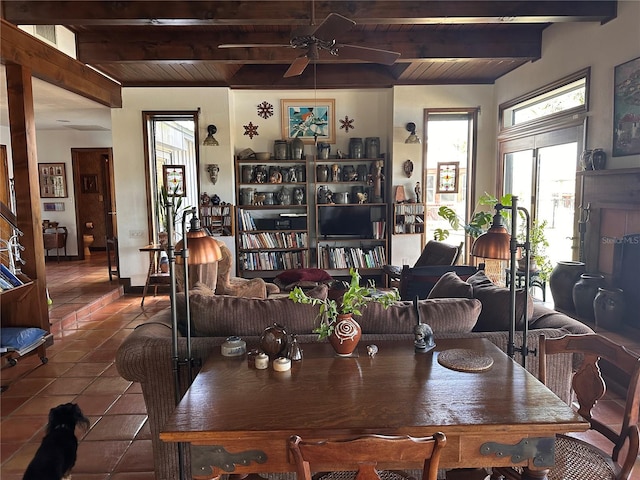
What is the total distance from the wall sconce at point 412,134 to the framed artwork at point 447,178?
60cm

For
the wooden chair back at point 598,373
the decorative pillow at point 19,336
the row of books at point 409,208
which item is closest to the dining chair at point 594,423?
the wooden chair back at point 598,373

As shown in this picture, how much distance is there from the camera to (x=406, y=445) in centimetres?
106

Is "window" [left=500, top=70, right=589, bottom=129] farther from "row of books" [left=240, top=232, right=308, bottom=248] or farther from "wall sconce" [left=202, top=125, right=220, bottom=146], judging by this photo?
"wall sconce" [left=202, top=125, right=220, bottom=146]

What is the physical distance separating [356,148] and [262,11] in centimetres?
279

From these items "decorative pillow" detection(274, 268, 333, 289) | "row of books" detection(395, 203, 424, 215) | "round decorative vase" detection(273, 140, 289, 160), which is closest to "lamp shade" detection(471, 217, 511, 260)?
"decorative pillow" detection(274, 268, 333, 289)

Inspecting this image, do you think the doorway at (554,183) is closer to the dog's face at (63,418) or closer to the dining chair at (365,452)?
the dining chair at (365,452)

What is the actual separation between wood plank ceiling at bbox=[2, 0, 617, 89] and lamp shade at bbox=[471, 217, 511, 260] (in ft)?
5.88

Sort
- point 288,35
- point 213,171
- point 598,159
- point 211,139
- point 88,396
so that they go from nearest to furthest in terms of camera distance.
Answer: point 88,396 < point 598,159 < point 288,35 < point 211,139 < point 213,171

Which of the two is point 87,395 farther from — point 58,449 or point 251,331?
point 251,331

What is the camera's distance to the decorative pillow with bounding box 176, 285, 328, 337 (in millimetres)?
2084

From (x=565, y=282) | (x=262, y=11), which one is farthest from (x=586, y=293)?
(x=262, y=11)

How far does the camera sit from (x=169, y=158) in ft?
19.6

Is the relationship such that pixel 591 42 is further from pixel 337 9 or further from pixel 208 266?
pixel 208 266

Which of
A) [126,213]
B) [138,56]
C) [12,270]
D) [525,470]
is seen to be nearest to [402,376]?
[525,470]
